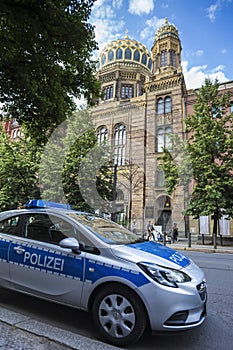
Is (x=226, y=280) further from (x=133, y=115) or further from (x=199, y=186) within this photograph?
(x=133, y=115)

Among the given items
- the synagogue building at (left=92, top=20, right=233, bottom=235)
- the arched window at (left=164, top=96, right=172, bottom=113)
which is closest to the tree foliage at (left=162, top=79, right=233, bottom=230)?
the synagogue building at (left=92, top=20, right=233, bottom=235)

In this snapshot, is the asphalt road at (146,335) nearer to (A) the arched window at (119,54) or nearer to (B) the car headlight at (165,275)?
(B) the car headlight at (165,275)

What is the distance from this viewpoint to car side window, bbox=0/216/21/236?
4.04 m

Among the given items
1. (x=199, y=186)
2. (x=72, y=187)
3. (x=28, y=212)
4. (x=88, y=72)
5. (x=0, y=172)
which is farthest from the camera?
(x=0, y=172)

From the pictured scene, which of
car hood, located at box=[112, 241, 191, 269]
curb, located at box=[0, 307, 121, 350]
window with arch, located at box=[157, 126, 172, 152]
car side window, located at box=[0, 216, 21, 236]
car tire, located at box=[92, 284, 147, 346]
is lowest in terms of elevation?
curb, located at box=[0, 307, 121, 350]

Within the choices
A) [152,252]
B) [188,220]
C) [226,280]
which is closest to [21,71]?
[152,252]

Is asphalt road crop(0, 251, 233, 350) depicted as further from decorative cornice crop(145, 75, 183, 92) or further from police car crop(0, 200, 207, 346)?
decorative cornice crop(145, 75, 183, 92)

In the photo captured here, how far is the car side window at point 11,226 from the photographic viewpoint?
13.3 ft

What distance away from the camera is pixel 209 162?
2027cm

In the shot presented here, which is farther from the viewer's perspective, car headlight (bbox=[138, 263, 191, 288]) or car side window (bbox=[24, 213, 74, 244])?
car side window (bbox=[24, 213, 74, 244])

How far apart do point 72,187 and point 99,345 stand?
19031 mm

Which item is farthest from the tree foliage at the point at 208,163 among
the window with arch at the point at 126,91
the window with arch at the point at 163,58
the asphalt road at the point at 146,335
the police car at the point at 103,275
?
the window with arch at the point at 126,91

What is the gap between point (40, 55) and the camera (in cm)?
784

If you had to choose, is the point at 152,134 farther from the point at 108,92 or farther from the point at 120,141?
the point at 108,92
